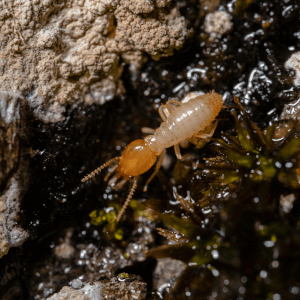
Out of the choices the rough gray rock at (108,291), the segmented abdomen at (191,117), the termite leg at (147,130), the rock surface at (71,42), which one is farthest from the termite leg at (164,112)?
the rough gray rock at (108,291)

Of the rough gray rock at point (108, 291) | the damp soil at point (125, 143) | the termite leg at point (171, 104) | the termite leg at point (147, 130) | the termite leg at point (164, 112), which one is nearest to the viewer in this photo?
the rough gray rock at point (108, 291)

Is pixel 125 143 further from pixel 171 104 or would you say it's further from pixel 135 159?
pixel 171 104

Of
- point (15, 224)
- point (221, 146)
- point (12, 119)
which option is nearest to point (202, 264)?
point (221, 146)

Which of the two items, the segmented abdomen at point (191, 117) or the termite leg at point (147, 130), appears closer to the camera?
the segmented abdomen at point (191, 117)

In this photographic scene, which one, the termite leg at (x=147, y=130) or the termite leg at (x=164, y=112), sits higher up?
the termite leg at (x=164, y=112)

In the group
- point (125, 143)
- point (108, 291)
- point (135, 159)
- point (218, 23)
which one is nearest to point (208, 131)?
point (135, 159)

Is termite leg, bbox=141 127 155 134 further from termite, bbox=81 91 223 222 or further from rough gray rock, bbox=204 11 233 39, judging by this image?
rough gray rock, bbox=204 11 233 39

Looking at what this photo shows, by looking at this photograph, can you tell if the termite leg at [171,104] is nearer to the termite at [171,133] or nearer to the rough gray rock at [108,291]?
the termite at [171,133]
